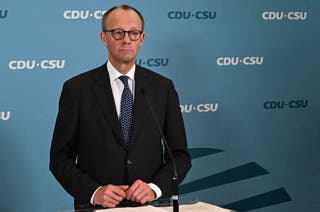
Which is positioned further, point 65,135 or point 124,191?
point 65,135

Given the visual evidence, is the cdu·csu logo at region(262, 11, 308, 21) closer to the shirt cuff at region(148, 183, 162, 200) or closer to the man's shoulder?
the man's shoulder

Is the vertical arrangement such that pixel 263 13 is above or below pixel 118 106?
above

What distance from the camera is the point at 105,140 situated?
2934 mm

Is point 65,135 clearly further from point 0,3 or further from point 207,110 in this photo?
point 207,110

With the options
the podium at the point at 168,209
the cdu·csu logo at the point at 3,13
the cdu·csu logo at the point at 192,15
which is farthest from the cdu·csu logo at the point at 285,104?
the podium at the point at 168,209

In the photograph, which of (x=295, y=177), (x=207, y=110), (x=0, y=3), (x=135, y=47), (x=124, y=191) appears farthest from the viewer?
(x=295, y=177)

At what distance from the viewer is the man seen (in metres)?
2.92

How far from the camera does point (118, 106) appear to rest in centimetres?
302

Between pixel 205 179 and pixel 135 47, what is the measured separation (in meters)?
1.78

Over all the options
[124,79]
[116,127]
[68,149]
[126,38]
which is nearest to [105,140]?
[116,127]

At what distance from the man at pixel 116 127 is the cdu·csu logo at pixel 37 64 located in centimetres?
96

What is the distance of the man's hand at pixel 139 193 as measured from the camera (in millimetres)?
2662

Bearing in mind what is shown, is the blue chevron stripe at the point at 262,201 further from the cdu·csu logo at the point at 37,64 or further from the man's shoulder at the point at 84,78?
the man's shoulder at the point at 84,78

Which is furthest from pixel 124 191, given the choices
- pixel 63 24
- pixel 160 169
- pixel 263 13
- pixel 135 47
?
pixel 263 13
